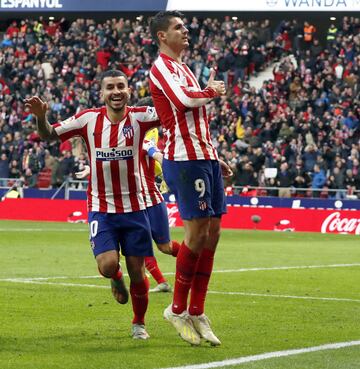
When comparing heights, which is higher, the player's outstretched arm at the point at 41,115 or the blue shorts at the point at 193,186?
the player's outstretched arm at the point at 41,115

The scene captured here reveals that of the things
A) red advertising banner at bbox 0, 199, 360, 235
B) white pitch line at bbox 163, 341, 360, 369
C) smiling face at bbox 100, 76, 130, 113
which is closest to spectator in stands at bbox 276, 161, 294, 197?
red advertising banner at bbox 0, 199, 360, 235

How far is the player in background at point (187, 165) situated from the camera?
8.41 metres

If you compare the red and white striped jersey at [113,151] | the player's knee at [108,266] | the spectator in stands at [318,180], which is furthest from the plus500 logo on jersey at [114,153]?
the spectator in stands at [318,180]

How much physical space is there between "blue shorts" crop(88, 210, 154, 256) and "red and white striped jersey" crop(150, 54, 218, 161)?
26.5 inches

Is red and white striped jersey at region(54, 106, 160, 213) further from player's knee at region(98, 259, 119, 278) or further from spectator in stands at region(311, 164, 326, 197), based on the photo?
spectator in stands at region(311, 164, 326, 197)

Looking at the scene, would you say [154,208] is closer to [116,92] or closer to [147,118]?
[147,118]

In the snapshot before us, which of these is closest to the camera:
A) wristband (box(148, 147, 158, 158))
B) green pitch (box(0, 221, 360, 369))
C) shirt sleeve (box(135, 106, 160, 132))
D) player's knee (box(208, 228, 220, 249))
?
green pitch (box(0, 221, 360, 369))

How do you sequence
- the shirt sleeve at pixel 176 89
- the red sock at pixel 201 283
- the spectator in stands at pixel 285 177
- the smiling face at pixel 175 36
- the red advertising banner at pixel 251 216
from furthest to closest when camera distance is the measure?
the spectator in stands at pixel 285 177 → the red advertising banner at pixel 251 216 → the smiling face at pixel 175 36 → the red sock at pixel 201 283 → the shirt sleeve at pixel 176 89

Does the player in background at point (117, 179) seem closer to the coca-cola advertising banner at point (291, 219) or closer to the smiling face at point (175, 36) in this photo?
the smiling face at point (175, 36)

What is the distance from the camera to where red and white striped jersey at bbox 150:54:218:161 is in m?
8.38

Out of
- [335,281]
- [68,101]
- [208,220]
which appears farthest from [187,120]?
[68,101]

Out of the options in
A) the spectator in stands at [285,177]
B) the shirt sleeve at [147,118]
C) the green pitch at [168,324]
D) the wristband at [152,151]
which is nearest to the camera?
the green pitch at [168,324]

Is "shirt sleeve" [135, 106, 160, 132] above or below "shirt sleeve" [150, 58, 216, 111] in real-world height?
below

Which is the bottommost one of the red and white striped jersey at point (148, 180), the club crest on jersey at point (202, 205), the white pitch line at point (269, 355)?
the white pitch line at point (269, 355)
